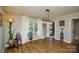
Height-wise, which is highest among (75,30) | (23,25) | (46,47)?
(23,25)

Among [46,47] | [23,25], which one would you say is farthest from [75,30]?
[23,25]

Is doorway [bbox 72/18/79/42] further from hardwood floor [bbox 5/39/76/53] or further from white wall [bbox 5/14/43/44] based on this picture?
white wall [bbox 5/14/43/44]

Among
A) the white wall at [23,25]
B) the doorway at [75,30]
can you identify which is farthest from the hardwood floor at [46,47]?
the doorway at [75,30]

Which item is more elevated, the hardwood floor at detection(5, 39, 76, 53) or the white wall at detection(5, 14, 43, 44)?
the white wall at detection(5, 14, 43, 44)

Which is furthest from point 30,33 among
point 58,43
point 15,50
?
point 58,43

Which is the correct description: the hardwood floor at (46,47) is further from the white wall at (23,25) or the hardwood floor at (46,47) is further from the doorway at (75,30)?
the doorway at (75,30)

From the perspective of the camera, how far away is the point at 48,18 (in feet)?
13.5

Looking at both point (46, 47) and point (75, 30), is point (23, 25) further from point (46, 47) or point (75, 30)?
point (75, 30)

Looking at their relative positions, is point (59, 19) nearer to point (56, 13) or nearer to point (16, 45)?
point (56, 13)

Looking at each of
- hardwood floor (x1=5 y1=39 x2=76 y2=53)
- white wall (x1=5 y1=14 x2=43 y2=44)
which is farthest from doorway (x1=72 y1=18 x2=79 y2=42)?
white wall (x1=5 y1=14 x2=43 y2=44)

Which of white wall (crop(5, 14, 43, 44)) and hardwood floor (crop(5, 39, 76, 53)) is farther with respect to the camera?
white wall (crop(5, 14, 43, 44))

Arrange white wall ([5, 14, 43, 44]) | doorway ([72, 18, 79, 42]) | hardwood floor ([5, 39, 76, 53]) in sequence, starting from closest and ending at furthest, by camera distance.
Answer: hardwood floor ([5, 39, 76, 53]) < white wall ([5, 14, 43, 44]) < doorway ([72, 18, 79, 42])
